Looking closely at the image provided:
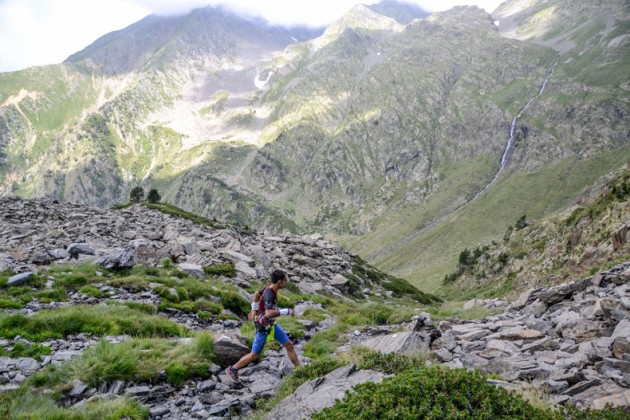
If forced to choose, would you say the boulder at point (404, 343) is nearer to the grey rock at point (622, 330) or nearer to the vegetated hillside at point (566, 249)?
the grey rock at point (622, 330)

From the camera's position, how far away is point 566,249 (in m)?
49.0

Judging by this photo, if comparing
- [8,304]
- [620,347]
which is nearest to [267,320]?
[620,347]

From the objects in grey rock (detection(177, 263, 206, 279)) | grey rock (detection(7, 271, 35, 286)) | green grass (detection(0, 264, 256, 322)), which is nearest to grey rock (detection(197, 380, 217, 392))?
green grass (detection(0, 264, 256, 322))

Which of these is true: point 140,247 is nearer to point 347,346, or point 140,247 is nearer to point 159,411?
point 347,346

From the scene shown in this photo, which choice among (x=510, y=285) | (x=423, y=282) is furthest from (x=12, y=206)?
(x=423, y=282)

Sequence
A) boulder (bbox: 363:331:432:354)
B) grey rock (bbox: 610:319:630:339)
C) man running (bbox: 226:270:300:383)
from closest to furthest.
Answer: grey rock (bbox: 610:319:630:339)
boulder (bbox: 363:331:432:354)
man running (bbox: 226:270:300:383)

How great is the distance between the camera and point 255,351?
11648mm

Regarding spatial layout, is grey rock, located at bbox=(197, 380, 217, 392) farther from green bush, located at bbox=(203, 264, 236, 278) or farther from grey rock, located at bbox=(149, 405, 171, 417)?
green bush, located at bbox=(203, 264, 236, 278)

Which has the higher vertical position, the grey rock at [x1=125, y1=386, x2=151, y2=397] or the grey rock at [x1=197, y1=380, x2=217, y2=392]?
the grey rock at [x1=125, y1=386, x2=151, y2=397]

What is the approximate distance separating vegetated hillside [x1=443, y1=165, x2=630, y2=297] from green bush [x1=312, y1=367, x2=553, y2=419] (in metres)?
25.0

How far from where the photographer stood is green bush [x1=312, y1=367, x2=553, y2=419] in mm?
5914

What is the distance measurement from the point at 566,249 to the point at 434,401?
53.6 m

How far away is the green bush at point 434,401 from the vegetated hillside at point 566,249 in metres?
25.0

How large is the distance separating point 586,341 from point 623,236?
2836 cm
